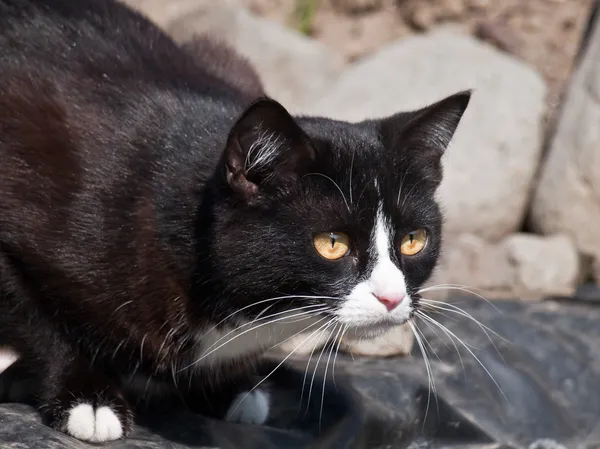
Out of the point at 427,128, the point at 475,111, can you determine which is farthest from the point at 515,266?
the point at 427,128

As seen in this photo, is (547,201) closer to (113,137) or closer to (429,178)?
(429,178)

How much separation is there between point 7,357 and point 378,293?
952 millimetres

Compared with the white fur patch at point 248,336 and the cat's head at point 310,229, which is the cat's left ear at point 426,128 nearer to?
the cat's head at point 310,229

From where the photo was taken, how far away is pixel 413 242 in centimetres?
213

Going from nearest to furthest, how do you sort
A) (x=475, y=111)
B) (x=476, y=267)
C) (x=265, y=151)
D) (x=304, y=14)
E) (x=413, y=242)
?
(x=265, y=151) < (x=413, y=242) < (x=476, y=267) < (x=475, y=111) < (x=304, y=14)

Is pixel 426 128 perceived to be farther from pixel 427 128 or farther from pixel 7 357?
pixel 7 357

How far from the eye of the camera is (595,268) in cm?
410

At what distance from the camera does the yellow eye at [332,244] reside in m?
2.00

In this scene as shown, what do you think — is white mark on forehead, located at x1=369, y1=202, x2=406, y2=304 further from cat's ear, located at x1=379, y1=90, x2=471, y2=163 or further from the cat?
cat's ear, located at x1=379, y1=90, x2=471, y2=163

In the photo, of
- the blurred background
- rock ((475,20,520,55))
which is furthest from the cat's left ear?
rock ((475,20,520,55))

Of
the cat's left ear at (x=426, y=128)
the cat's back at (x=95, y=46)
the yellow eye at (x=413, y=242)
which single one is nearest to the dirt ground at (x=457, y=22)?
the cat's back at (x=95, y=46)

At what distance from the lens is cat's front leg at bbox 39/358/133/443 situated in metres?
2.14

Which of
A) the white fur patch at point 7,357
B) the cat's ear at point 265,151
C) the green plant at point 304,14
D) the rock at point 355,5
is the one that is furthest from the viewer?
the rock at point 355,5

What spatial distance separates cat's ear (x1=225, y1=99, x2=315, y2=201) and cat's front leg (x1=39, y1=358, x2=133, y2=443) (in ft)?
1.92
